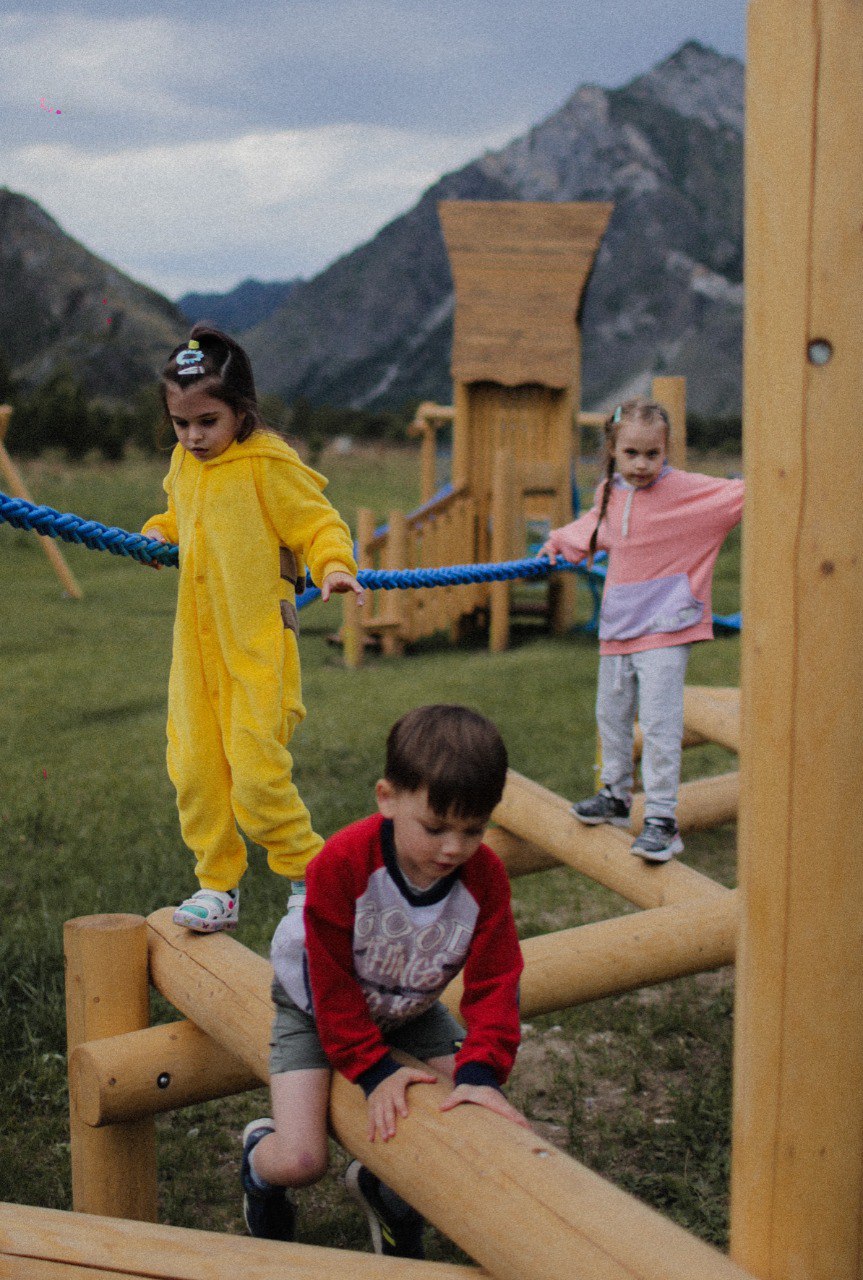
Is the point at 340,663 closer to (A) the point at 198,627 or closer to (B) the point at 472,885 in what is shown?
(A) the point at 198,627

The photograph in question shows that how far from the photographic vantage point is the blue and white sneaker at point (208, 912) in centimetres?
293

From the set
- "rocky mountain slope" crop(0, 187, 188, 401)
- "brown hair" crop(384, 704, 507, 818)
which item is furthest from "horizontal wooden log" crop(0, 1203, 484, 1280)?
"rocky mountain slope" crop(0, 187, 188, 401)

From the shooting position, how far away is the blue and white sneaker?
2930 mm

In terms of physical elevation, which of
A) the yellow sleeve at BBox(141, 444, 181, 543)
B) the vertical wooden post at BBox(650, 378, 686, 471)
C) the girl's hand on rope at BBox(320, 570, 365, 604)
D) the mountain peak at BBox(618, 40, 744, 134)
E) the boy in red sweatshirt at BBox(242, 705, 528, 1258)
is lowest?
the boy in red sweatshirt at BBox(242, 705, 528, 1258)

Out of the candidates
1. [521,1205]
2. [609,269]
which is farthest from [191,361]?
[609,269]

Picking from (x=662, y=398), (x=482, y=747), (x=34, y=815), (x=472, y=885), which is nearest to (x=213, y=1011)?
(x=472, y=885)

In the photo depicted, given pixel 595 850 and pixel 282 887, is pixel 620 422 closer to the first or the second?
pixel 595 850

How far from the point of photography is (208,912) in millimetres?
2943

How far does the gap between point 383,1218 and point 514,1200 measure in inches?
29.4

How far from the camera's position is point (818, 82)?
5.06 feet

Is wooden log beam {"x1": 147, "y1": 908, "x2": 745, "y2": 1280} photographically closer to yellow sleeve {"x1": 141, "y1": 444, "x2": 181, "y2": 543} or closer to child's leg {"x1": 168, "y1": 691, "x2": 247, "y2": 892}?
child's leg {"x1": 168, "y1": 691, "x2": 247, "y2": 892}

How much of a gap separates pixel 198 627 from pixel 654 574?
4.70 ft

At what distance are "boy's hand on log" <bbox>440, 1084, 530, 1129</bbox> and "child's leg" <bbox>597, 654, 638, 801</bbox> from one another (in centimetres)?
192

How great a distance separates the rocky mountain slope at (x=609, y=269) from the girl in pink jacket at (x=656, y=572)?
5756 cm
